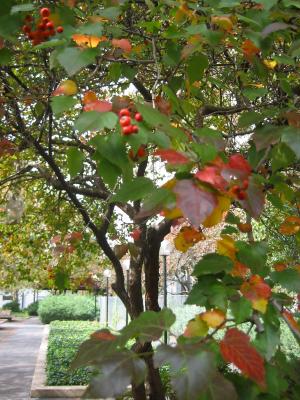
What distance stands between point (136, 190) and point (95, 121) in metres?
0.22

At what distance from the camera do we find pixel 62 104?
1.59 m

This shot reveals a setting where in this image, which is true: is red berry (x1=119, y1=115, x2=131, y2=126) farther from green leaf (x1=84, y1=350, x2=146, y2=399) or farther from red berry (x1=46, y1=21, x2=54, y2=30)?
red berry (x1=46, y1=21, x2=54, y2=30)

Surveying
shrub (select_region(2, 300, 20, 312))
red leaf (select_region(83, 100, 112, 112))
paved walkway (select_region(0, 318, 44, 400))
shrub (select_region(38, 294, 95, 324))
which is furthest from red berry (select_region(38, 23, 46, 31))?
shrub (select_region(2, 300, 20, 312))

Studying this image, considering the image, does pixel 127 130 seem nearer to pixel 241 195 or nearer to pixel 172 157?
pixel 172 157

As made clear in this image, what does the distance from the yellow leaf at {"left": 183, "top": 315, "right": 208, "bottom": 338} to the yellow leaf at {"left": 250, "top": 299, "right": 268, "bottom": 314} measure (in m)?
0.16

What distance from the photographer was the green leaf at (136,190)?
1395 millimetres

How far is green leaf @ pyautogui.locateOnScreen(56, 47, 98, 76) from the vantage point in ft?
5.51

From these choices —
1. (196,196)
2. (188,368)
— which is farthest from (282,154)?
(188,368)

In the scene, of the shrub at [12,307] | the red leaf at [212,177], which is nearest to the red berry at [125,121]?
the red leaf at [212,177]

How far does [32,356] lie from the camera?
1477 cm

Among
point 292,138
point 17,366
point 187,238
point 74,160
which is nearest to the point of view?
point 292,138

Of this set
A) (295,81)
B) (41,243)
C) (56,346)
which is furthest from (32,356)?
(295,81)

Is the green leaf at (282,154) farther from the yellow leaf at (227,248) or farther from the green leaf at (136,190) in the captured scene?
the green leaf at (136,190)

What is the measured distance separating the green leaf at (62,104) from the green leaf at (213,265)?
24.5 inches
